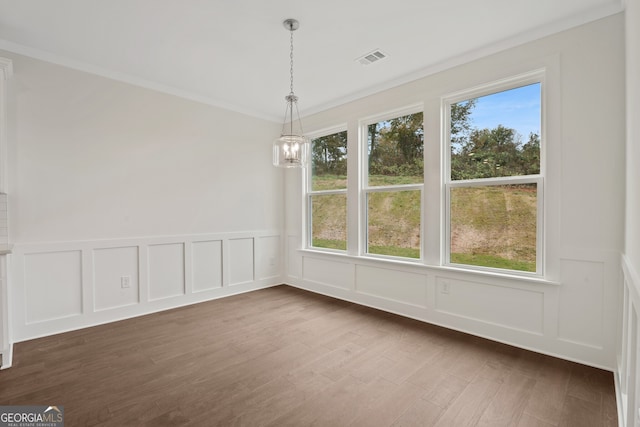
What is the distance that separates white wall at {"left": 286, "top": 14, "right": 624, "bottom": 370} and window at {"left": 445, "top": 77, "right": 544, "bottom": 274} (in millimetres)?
155

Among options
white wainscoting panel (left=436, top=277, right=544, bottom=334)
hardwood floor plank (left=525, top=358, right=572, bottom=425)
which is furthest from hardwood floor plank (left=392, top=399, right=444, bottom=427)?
white wainscoting panel (left=436, top=277, right=544, bottom=334)

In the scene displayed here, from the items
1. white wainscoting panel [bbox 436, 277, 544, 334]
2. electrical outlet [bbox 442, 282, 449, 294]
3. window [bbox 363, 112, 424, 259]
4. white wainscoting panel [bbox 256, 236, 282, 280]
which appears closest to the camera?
white wainscoting panel [bbox 436, 277, 544, 334]

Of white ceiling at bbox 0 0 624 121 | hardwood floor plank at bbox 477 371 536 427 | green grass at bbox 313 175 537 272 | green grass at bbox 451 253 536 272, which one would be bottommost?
hardwood floor plank at bbox 477 371 536 427

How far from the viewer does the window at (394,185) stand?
139 inches

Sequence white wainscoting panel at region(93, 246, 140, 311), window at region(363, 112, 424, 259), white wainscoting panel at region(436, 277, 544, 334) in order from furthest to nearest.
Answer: window at region(363, 112, 424, 259)
white wainscoting panel at region(93, 246, 140, 311)
white wainscoting panel at region(436, 277, 544, 334)

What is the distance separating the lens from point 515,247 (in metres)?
2.81

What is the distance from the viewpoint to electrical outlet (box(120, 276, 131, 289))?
3.43 m

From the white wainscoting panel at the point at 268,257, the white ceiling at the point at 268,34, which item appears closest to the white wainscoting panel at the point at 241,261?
the white wainscoting panel at the point at 268,257

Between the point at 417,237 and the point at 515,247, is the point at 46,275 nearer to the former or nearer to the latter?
the point at 417,237

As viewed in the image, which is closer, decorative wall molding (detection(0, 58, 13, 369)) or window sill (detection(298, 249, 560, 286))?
decorative wall molding (detection(0, 58, 13, 369))

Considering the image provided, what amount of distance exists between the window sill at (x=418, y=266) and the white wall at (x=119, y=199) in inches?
45.7

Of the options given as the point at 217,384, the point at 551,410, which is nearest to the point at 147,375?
the point at 217,384

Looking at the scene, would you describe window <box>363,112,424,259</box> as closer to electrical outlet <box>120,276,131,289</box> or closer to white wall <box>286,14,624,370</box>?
white wall <box>286,14,624,370</box>

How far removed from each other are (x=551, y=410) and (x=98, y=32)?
4.40 meters
